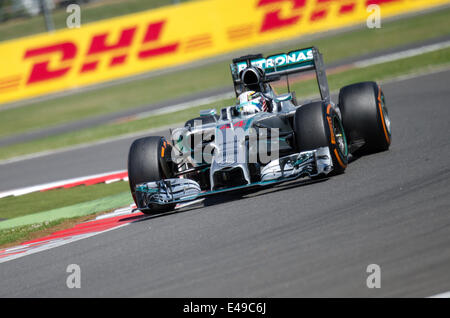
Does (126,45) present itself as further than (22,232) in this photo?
Yes

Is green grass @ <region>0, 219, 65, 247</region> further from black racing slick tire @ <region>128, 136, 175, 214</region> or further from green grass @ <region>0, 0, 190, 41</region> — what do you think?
green grass @ <region>0, 0, 190, 41</region>

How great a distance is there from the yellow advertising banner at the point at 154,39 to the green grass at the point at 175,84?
25.1 inches

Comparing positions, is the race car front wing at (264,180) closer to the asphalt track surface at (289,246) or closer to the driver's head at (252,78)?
the asphalt track surface at (289,246)

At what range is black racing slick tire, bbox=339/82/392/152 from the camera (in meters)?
9.01

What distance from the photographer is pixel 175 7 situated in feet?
91.4

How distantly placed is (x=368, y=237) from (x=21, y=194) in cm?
830

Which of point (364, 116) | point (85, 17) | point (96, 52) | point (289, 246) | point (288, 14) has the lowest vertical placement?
point (289, 246)

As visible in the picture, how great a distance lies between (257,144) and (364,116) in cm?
164

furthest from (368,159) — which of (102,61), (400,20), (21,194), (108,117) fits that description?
(400,20)

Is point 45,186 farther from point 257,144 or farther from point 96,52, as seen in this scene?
point 96,52

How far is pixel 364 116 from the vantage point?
29.6 ft

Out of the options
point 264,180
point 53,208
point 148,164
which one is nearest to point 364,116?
point 264,180

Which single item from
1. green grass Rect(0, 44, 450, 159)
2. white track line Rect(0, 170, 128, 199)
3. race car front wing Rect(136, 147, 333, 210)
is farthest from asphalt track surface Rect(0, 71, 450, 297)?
green grass Rect(0, 44, 450, 159)

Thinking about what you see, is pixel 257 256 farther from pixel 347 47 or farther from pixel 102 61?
pixel 102 61
